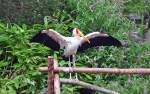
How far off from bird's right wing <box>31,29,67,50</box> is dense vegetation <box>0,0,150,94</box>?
0.17 meters

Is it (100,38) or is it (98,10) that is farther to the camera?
(98,10)

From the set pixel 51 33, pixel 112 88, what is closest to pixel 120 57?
pixel 112 88

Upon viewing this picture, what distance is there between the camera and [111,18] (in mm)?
5441

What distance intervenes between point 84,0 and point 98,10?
263mm

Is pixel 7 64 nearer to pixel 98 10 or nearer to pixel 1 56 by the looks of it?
pixel 1 56

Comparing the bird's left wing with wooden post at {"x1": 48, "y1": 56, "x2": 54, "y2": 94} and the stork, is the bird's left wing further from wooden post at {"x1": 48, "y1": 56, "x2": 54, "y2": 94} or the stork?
wooden post at {"x1": 48, "y1": 56, "x2": 54, "y2": 94}

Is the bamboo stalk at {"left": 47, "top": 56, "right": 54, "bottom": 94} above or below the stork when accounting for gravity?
below

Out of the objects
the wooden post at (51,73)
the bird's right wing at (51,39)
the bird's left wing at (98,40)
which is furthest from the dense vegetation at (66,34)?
the wooden post at (51,73)

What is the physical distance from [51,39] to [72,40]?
0.21 meters

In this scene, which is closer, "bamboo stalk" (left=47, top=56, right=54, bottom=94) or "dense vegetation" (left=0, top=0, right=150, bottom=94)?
"bamboo stalk" (left=47, top=56, right=54, bottom=94)

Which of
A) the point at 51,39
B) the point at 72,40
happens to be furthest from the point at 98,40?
the point at 51,39

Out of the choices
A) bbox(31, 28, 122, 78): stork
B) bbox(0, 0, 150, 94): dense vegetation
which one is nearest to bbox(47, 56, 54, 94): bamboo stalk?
bbox(0, 0, 150, 94): dense vegetation

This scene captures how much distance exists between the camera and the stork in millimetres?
4508

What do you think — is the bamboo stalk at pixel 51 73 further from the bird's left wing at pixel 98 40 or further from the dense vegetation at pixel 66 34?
the bird's left wing at pixel 98 40
